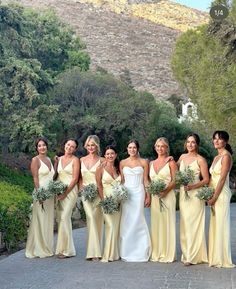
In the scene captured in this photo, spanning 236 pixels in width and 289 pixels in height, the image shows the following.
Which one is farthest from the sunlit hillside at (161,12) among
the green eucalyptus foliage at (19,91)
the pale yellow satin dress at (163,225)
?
the pale yellow satin dress at (163,225)

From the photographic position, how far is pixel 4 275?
9.27 meters

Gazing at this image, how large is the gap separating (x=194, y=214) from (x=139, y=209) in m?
0.93

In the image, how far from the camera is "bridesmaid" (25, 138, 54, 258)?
35.4ft

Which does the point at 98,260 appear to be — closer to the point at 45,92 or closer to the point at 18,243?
the point at 18,243

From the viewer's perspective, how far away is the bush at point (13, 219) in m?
11.7

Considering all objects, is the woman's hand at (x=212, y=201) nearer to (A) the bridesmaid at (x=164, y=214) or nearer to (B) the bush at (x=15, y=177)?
(A) the bridesmaid at (x=164, y=214)

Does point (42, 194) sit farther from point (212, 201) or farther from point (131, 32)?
point (131, 32)

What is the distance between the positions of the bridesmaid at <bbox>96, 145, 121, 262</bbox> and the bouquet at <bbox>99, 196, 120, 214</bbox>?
123 mm

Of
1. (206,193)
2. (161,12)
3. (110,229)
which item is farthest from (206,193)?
(161,12)

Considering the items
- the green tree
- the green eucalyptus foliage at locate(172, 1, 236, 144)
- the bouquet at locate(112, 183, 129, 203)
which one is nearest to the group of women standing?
the bouquet at locate(112, 183, 129, 203)

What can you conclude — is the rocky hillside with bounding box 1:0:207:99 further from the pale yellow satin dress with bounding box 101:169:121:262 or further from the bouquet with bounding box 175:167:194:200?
the bouquet with bounding box 175:167:194:200

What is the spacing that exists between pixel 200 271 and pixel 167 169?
174cm

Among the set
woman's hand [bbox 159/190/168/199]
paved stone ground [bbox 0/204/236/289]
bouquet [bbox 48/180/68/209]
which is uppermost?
bouquet [bbox 48/180/68/209]

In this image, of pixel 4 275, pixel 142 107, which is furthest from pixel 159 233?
pixel 142 107
